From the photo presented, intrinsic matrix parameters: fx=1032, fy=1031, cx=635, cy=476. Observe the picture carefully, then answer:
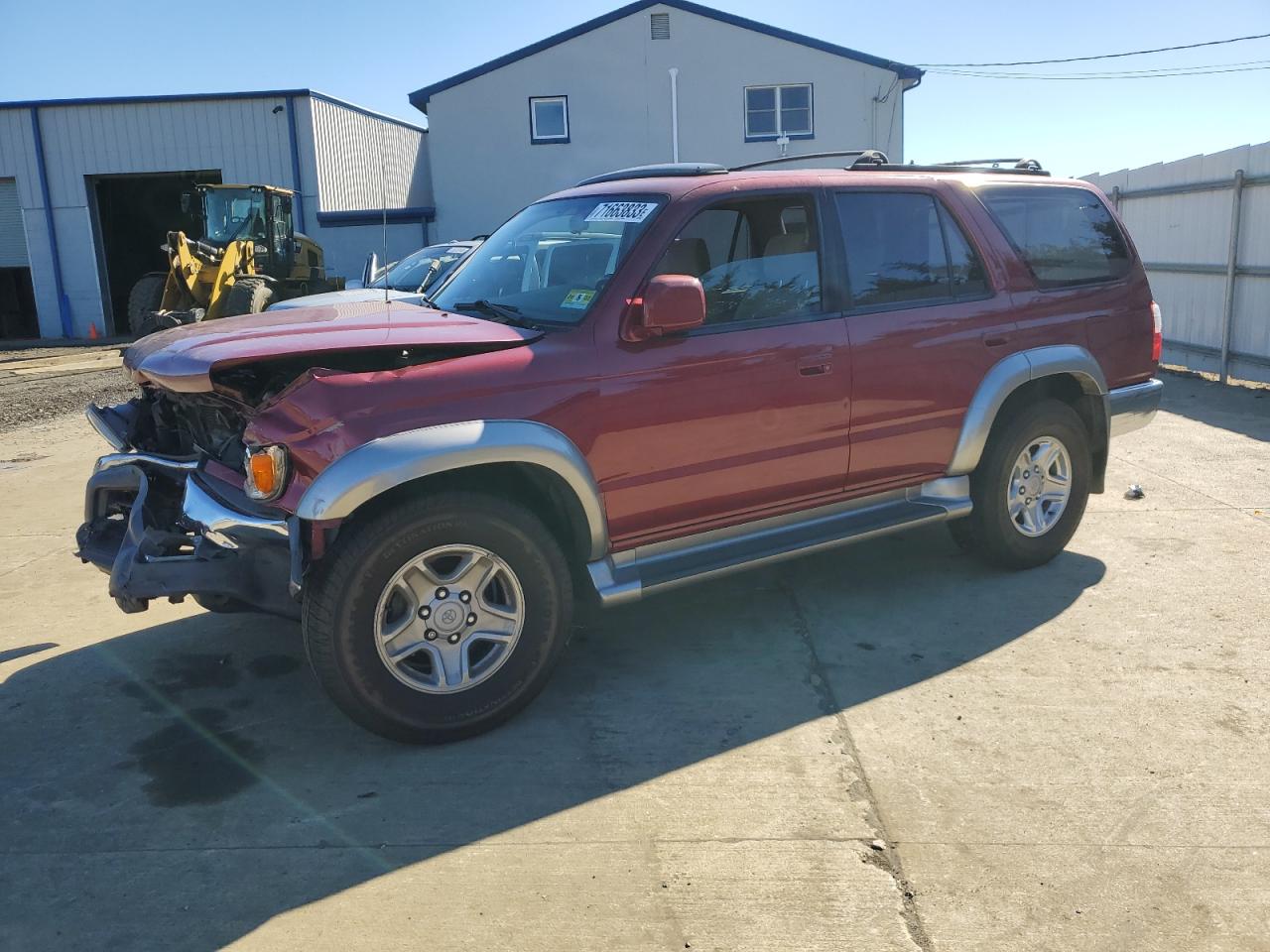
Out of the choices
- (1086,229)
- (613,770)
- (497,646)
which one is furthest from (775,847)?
(1086,229)


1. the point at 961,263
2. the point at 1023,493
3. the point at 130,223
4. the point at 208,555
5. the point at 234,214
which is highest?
the point at 130,223

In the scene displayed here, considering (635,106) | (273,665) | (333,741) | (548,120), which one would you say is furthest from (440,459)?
(548,120)

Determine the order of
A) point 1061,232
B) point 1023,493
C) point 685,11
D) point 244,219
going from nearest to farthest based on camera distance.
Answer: point 1023,493
point 1061,232
point 244,219
point 685,11

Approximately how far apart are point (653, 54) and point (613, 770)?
2429 centimetres

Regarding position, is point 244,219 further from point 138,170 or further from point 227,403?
point 227,403

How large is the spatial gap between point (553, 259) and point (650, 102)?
22.3 meters

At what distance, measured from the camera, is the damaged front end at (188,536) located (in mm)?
3541

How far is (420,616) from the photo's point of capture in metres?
3.62

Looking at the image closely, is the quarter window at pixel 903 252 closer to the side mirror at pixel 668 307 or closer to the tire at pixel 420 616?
the side mirror at pixel 668 307

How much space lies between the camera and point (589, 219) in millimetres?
4492

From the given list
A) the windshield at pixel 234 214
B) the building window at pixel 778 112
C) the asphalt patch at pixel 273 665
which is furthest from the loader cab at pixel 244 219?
the asphalt patch at pixel 273 665

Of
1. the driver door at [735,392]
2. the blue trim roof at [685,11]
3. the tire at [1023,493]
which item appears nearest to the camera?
the driver door at [735,392]

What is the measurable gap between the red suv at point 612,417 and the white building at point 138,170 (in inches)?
845

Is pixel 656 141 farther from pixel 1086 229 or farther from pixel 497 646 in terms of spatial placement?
pixel 497 646
